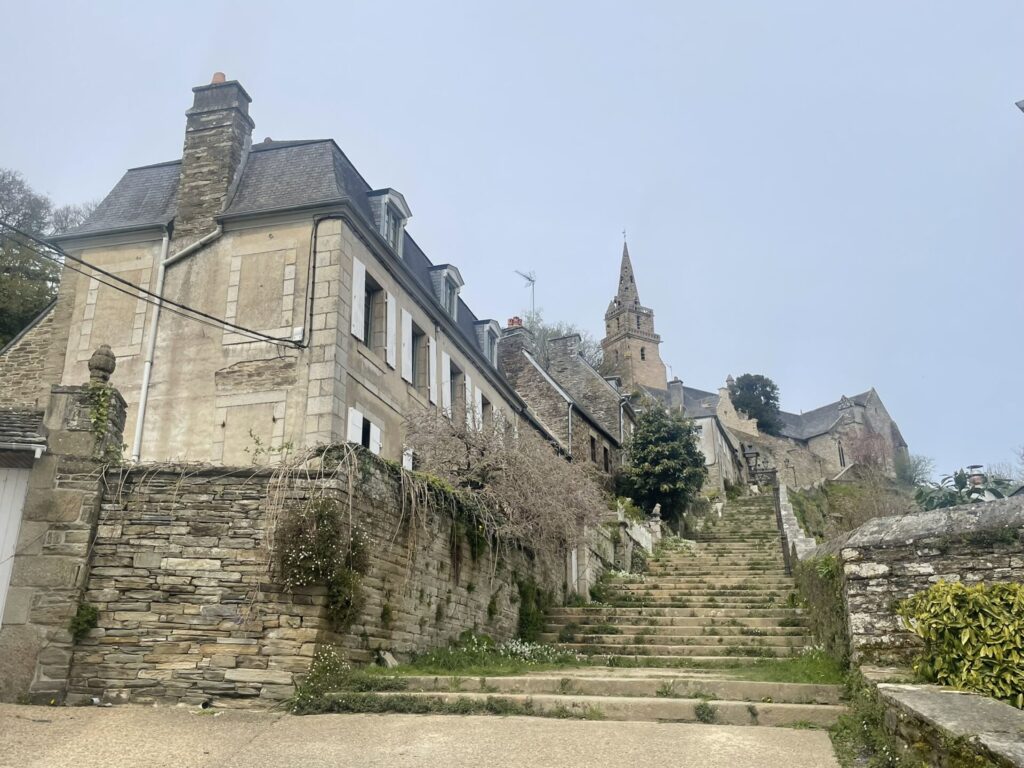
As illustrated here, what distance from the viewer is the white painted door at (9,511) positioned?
746 cm

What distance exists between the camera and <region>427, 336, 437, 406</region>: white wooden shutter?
627 inches

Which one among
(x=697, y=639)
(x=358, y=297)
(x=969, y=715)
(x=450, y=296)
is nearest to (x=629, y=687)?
(x=969, y=715)

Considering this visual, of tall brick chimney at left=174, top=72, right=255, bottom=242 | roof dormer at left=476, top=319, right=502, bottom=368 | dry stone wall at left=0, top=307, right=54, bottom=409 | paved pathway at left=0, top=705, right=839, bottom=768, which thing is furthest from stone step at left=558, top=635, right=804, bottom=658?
dry stone wall at left=0, top=307, right=54, bottom=409

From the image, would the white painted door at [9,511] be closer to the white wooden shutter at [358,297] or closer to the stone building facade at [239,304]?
the stone building facade at [239,304]

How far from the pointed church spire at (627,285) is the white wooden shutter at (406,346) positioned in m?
46.5

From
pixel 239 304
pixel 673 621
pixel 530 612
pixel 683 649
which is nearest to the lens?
pixel 683 649

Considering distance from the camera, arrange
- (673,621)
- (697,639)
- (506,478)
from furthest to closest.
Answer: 1. (673,621)
2. (506,478)
3. (697,639)

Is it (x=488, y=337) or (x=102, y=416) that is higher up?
(x=488, y=337)

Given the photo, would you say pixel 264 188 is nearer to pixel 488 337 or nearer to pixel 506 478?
pixel 506 478

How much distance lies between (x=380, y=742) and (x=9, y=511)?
4.34 meters

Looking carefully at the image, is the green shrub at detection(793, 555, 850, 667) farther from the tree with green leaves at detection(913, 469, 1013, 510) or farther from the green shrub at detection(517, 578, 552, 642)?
the tree with green leaves at detection(913, 469, 1013, 510)

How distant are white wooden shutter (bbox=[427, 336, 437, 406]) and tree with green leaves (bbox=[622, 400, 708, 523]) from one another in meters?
11.3

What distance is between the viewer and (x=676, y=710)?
21.0ft

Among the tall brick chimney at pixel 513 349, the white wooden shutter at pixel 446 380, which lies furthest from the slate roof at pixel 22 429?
the tall brick chimney at pixel 513 349
